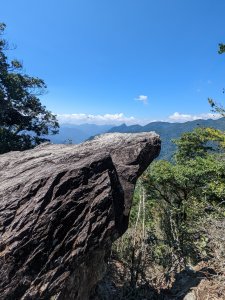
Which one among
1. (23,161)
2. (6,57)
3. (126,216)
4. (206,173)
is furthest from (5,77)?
(126,216)

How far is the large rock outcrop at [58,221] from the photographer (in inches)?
250

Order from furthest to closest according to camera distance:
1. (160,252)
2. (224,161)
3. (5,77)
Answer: (5,77) < (224,161) < (160,252)

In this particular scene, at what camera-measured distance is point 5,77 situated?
28297 mm

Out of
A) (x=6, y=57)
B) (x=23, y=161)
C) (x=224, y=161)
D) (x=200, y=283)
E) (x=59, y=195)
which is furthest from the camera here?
(x=6, y=57)

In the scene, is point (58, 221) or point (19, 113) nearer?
point (58, 221)

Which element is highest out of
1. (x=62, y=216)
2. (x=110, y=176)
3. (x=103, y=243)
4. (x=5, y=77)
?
(x=5, y=77)

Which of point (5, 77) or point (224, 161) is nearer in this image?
point (224, 161)

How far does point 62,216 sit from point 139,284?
3.56 metres

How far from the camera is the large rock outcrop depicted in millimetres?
6352

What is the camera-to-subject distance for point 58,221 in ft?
22.4

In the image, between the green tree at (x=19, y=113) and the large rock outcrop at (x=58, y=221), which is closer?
the large rock outcrop at (x=58, y=221)

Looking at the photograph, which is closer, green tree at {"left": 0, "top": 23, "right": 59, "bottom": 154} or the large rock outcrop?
the large rock outcrop

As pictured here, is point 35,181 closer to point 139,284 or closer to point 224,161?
point 139,284

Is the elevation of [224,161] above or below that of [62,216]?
below
